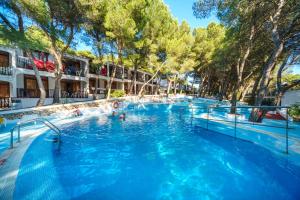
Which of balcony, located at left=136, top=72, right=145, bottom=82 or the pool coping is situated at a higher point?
balcony, located at left=136, top=72, right=145, bottom=82

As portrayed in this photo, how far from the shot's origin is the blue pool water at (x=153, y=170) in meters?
3.57

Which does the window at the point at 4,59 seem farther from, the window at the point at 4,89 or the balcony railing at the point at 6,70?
the window at the point at 4,89

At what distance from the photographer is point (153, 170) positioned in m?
4.71

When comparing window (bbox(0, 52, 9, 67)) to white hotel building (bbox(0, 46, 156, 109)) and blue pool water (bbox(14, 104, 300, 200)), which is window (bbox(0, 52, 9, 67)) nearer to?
white hotel building (bbox(0, 46, 156, 109))

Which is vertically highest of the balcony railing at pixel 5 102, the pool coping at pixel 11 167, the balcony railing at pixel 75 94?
Answer: the balcony railing at pixel 75 94

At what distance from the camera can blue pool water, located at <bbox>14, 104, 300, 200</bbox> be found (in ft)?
11.7

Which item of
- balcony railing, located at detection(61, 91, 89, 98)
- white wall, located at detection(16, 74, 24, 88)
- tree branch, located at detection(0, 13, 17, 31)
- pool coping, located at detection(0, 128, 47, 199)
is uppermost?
tree branch, located at detection(0, 13, 17, 31)

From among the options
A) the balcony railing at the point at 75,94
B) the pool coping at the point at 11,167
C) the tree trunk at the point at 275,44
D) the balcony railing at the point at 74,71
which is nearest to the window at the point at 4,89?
the balcony railing at the point at 75,94

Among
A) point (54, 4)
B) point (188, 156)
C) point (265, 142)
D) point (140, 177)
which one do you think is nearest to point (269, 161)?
point (265, 142)

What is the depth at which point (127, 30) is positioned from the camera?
15602 millimetres

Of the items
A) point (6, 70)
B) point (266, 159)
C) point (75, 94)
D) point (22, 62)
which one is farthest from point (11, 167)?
point (75, 94)

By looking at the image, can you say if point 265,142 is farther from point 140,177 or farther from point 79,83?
point 79,83

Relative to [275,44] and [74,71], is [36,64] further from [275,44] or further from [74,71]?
[275,44]

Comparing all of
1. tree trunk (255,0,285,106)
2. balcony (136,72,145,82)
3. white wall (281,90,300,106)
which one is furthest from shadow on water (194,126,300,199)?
balcony (136,72,145,82)
